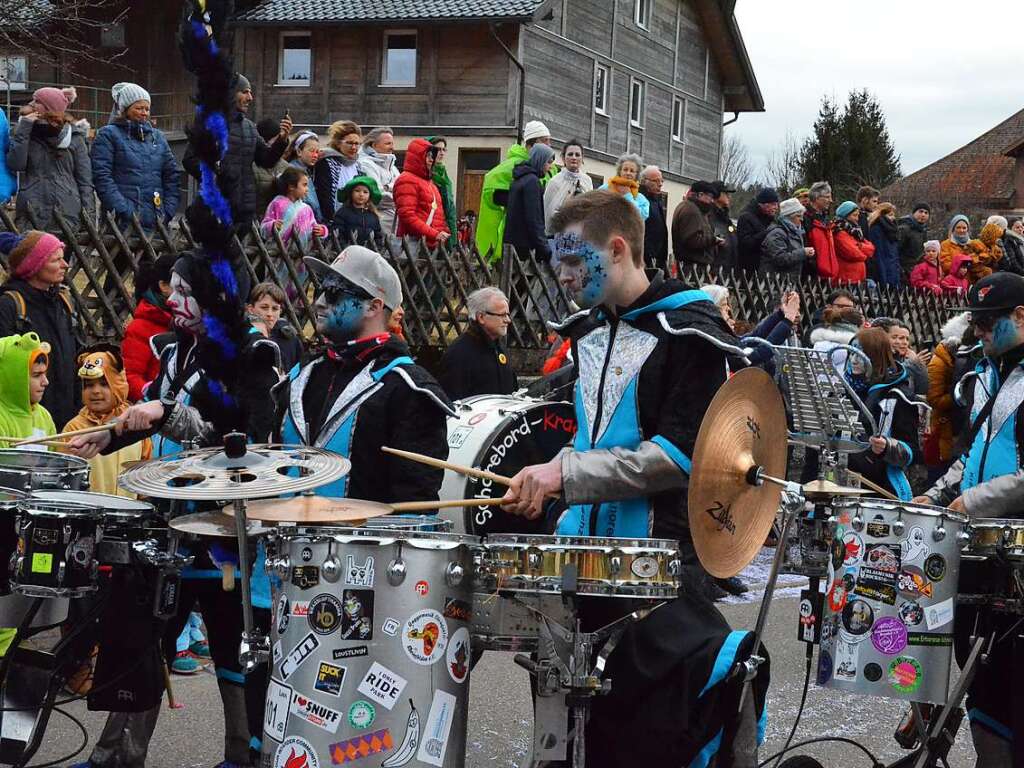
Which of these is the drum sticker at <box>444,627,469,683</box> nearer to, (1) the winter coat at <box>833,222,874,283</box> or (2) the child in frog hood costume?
(2) the child in frog hood costume

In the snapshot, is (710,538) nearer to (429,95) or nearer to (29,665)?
(29,665)

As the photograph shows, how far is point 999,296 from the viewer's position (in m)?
5.70

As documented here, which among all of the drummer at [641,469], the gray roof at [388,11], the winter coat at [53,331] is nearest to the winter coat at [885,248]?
the winter coat at [53,331]

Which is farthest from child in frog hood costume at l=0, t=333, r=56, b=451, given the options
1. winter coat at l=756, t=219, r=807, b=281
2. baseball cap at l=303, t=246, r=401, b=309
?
winter coat at l=756, t=219, r=807, b=281

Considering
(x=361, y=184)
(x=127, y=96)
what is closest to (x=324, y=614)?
(x=127, y=96)

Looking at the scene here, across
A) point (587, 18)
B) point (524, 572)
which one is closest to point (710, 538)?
point (524, 572)

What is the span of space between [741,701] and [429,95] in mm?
29386

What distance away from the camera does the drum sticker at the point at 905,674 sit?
4.76 meters

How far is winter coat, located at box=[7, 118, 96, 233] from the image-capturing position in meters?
10.0

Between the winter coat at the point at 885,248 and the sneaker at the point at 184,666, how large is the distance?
1336 centimetres

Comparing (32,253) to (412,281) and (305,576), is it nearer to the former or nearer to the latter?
(305,576)

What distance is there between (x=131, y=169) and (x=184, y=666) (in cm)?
493

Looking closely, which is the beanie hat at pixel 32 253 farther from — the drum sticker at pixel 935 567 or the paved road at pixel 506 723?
the drum sticker at pixel 935 567

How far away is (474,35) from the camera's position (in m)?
32.1
